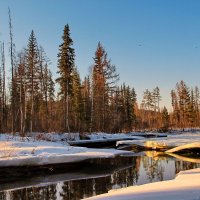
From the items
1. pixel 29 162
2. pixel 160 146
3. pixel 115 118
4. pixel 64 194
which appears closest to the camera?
pixel 64 194

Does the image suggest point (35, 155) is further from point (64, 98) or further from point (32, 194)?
point (64, 98)

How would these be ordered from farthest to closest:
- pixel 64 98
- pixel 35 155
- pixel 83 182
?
pixel 64 98
pixel 35 155
pixel 83 182

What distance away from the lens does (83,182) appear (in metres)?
11.7

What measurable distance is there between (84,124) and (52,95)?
1185 centimetres

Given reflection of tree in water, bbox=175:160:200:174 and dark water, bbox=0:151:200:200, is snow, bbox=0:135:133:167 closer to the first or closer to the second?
dark water, bbox=0:151:200:200

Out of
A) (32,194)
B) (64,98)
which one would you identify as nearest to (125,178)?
(32,194)

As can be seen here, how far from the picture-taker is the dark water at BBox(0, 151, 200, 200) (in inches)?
390

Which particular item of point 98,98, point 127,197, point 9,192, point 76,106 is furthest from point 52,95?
point 127,197

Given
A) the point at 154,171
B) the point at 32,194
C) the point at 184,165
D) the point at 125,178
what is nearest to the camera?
the point at 32,194

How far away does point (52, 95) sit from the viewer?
184 feet

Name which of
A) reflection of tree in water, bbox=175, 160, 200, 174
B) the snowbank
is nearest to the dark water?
reflection of tree in water, bbox=175, 160, 200, 174

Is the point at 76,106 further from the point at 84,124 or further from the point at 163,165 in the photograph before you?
the point at 163,165

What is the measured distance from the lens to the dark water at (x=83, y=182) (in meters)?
9.90

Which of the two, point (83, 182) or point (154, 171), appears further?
point (154, 171)
